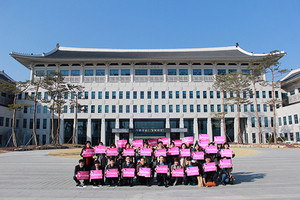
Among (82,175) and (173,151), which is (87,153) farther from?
(173,151)

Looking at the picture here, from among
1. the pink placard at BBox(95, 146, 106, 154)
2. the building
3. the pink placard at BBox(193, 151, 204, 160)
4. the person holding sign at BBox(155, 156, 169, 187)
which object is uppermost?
the building

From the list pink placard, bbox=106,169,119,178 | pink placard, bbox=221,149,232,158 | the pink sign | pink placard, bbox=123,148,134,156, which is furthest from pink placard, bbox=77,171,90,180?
pink placard, bbox=221,149,232,158

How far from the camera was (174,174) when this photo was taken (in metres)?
9.68

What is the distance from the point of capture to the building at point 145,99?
48406 millimetres

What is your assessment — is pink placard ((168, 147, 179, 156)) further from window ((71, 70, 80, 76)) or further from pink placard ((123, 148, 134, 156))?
window ((71, 70, 80, 76))

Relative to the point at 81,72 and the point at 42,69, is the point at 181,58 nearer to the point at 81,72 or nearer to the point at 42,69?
the point at 81,72

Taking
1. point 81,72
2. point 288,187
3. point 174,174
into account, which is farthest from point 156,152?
point 81,72

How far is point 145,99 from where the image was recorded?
4891 cm

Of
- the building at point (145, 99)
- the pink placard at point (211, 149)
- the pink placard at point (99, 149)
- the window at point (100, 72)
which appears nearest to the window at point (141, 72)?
the building at point (145, 99)

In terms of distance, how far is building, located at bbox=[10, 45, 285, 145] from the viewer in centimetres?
4841

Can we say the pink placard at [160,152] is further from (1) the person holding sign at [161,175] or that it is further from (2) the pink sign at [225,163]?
(2) the pink sign at [225,163]

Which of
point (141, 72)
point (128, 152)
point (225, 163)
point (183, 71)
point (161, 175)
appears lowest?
point (161, 175)

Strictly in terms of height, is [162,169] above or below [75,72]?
below

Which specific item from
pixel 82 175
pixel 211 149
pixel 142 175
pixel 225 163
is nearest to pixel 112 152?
pixel 82 175
